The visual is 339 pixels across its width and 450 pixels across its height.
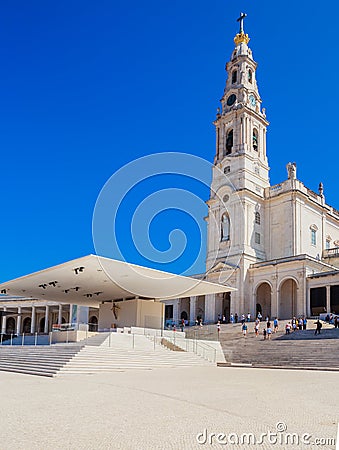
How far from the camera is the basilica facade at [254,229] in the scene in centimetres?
4609

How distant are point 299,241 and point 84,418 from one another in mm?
45600

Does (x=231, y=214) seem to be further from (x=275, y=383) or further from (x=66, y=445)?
(x=66, y=445)

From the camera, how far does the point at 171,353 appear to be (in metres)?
26.6

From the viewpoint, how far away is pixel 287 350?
2717cm

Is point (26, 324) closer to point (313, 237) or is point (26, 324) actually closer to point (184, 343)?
point (313, 237)

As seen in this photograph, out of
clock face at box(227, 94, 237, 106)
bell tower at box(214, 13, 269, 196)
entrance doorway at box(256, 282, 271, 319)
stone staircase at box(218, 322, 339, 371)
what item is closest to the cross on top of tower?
bell tower at box(214, 13, 269, 196)

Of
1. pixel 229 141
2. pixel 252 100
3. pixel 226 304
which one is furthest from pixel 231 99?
pixel 226 304

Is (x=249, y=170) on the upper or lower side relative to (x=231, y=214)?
upper

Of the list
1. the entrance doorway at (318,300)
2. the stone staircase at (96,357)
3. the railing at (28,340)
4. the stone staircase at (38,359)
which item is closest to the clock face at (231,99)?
the entrance doorway at (318,300)

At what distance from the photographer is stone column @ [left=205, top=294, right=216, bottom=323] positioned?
167 feet

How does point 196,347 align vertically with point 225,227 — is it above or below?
below

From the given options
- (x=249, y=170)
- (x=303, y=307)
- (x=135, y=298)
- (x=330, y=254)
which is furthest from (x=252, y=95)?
(x=135, y=298)

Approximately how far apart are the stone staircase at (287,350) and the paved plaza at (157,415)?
35.1 feet

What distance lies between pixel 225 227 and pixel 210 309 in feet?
30.6
